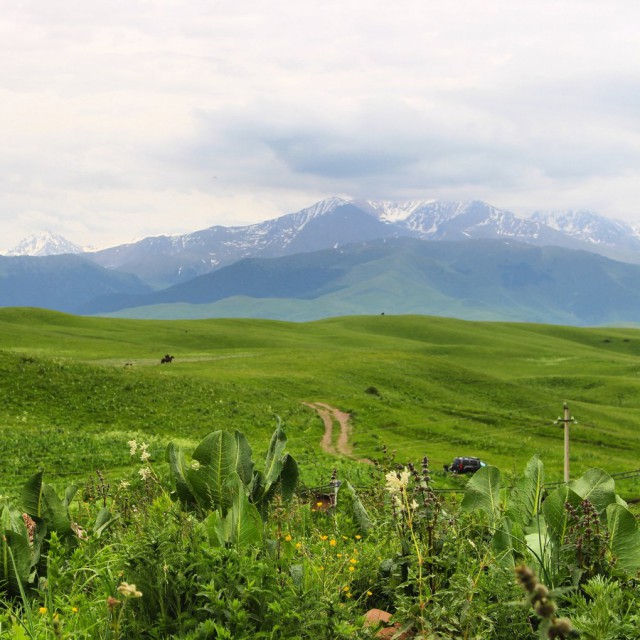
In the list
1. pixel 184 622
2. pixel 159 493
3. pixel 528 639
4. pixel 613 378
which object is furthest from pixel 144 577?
pixel 613 378

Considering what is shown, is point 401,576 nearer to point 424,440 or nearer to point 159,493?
point 159,493

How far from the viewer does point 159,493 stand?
8.31m

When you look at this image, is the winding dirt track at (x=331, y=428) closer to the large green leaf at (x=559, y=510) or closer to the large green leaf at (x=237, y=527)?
the large green leaf at (x=559, y=510)

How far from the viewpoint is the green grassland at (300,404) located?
37469 mm

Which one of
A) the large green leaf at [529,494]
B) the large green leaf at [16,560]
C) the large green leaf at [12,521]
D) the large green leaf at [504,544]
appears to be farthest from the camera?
the large green leaf at [529,494]

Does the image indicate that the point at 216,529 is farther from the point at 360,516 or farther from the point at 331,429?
the point at 331,429

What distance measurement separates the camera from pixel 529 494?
21.1 ft

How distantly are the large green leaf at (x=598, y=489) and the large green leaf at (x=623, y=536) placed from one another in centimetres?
40

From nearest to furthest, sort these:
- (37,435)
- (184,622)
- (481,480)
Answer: (184,622) → (481,480) → (37,435)

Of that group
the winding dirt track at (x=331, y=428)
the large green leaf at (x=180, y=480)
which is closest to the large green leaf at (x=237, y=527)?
the large green leaf at (x=180, y=480)

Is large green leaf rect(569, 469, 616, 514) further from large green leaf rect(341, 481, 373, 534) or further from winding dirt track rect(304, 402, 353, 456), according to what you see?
winding dirt track rect(304, 402, 353, 456)

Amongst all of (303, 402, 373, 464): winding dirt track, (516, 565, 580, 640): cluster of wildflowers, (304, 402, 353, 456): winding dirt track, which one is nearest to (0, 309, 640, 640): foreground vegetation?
(516, 565, 580, 640): cluster of wildflowers

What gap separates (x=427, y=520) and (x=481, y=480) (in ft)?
4.45

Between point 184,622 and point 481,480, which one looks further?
point 481,480
